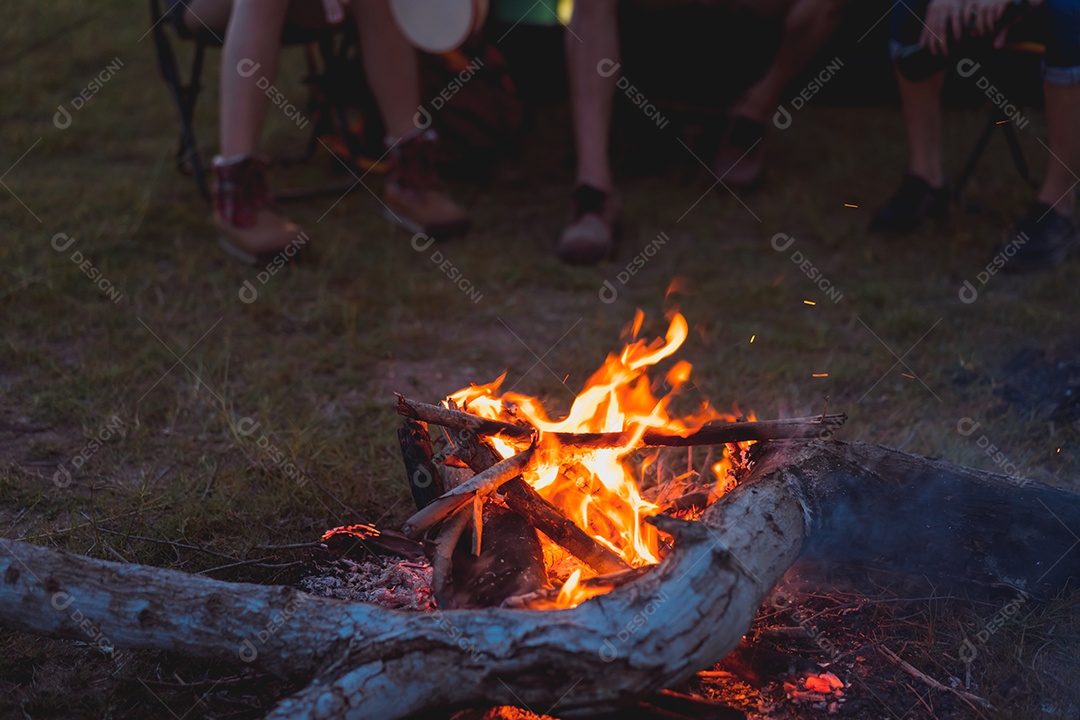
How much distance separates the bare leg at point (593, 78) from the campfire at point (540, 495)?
213 cm

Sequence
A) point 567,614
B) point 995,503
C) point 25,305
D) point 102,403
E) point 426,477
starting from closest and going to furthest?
point 567,614, point 995,503, point 426,477, point 102,403, point 25,305

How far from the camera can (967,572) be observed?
2057mm

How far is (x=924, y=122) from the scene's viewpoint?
4.38m

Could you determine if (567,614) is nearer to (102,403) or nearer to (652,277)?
(102,403)

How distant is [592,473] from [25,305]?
99.3 inches

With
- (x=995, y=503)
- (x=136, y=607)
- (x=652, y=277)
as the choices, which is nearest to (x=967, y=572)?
(x=995, y=503)

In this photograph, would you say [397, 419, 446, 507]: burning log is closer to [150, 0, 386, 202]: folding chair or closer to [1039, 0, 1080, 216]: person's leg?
[150, 0, 386, 202]: folding chair

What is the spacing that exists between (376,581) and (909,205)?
3.32m

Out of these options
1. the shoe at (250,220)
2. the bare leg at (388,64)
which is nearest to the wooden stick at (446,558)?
the shoe at (250,220)

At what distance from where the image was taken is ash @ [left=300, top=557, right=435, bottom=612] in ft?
6.73

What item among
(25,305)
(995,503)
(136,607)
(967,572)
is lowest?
(967,572)

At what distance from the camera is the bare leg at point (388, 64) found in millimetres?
4297

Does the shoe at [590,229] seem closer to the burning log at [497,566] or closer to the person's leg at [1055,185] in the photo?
the person's leg at [1055,185]

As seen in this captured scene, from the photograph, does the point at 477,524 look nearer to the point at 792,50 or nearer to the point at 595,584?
the point at 595,584
